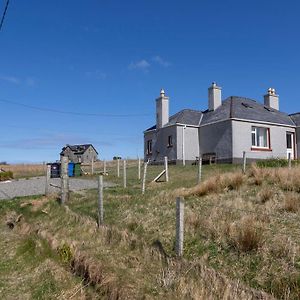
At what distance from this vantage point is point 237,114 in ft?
97.6

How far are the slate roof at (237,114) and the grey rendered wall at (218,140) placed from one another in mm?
536

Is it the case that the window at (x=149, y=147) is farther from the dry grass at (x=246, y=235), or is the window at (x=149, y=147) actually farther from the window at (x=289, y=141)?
the dry grass at (x=246, y=235)

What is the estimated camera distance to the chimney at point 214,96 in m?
32.8

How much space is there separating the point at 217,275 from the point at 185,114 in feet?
93.4

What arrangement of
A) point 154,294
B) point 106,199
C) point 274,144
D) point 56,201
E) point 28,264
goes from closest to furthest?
point 154,294 < point 28,264 < point 106,199 < point 56,201 < point 274,144

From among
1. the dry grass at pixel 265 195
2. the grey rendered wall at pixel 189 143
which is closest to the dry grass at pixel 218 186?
the dry grass at pixel 265 195

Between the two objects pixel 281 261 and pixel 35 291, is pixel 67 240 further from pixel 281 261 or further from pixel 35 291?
pixel 281 261

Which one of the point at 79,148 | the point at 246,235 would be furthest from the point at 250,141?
the point at 79,148

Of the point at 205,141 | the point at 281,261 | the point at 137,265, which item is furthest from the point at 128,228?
the point at 205,141

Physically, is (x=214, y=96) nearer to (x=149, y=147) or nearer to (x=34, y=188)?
(x=149, y=147)

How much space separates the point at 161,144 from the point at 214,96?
19.4 ft

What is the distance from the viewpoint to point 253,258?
5.91 meters

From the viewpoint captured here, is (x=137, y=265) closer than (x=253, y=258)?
No

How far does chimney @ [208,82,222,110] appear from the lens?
32750mm
